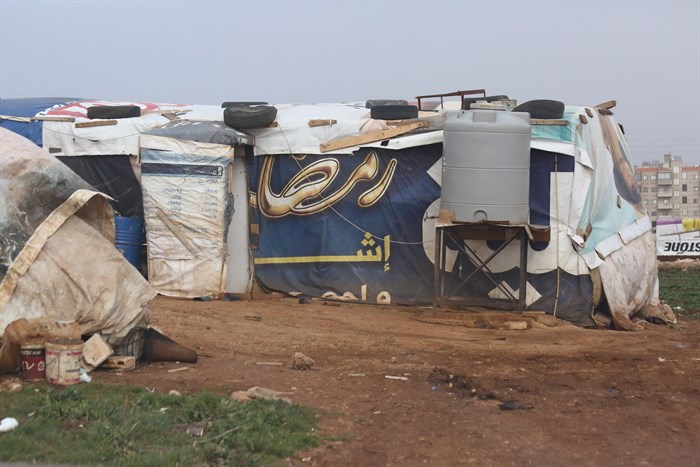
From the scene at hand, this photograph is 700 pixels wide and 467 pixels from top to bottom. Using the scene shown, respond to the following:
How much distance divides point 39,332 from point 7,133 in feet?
7.04

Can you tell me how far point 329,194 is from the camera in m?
13.9

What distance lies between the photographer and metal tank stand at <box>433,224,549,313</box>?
12.5 m

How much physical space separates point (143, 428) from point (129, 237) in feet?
27.2

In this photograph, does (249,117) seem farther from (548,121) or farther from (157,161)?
(548,121)

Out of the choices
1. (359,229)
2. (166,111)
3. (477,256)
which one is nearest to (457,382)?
(477,256)

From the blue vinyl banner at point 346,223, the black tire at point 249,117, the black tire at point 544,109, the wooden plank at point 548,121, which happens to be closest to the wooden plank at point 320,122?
the blue vinyl banner at point 346,223

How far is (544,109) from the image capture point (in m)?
13.0

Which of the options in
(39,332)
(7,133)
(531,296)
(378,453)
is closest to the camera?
(378,453)

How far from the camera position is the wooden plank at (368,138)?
1340 cm

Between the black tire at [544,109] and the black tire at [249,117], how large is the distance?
12.7ft

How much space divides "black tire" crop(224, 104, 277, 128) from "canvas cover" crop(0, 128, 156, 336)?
5760 mm

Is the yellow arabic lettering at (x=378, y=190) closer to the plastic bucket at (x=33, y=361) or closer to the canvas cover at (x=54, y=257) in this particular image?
the canvas cover at (x=54, y=257)

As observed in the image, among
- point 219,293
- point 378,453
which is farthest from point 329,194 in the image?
point 378,453

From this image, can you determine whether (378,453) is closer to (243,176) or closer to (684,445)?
(684,445)
